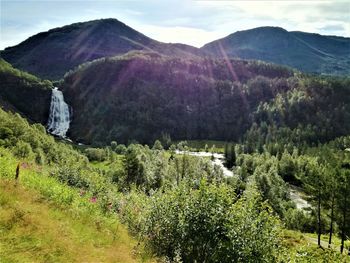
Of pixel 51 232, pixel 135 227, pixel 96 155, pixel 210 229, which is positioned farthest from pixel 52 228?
pixel 96 155

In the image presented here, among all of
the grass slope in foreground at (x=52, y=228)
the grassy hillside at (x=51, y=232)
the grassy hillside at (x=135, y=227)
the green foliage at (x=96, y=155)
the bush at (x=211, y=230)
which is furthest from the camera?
the green foliage at (x=96, y=155)

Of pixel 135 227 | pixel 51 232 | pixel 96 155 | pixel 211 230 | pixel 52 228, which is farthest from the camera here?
pixel 96 155

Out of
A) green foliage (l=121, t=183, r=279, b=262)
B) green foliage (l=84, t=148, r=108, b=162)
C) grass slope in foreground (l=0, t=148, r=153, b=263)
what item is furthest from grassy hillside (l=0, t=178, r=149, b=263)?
green foliage (l=84, t=148, r=108, b=162)

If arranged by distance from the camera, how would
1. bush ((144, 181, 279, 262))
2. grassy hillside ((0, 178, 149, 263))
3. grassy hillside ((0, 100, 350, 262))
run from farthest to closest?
bush ((144, 181, 279, 262)), grassy hillside ((0, 100, 350, 262)), grassy hillside ((0, 178, 149, 263))

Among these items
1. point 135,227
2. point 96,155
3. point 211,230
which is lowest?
point 96,155

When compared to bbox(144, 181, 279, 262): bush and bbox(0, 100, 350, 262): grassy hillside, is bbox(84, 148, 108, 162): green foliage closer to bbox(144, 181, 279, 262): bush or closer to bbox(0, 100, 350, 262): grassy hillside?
bbox(0, 100, 350, 262): grassy hillside

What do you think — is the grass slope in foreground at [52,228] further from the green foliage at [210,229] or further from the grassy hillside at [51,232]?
the green foliage at [210,229]

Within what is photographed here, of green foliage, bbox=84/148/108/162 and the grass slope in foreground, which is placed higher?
the grass slope in foreground

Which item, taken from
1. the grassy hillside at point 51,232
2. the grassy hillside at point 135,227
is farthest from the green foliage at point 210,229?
Answer: the grassy hillside at point 51,232

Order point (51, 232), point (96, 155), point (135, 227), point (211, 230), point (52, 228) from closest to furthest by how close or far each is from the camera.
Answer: point (51, 232), point (52, 228), point (211, 230), point (135, 227), point (96, 155)

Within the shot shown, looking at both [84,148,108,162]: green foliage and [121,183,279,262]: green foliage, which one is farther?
[84,148,108,162]: green foliage

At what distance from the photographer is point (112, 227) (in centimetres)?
2452

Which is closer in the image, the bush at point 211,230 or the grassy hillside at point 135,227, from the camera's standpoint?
the grassy hillside at point 135,227

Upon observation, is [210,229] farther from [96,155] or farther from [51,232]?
[96,155]
